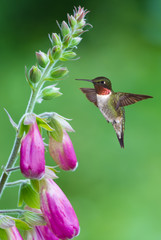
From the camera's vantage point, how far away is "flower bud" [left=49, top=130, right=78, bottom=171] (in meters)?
1.41

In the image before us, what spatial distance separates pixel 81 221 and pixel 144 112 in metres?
0.96

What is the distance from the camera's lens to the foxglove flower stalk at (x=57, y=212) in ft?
4.38

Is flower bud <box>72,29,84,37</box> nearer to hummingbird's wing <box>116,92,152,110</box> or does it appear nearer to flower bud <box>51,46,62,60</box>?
flower bud <box>51,46,62,60</box>

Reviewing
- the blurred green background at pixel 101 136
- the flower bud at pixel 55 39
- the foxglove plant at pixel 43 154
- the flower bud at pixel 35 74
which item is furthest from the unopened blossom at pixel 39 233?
the blurred green background at pixel 101 136

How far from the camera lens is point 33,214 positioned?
1.45m

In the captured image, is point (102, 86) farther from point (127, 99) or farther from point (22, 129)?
point (22, 129)

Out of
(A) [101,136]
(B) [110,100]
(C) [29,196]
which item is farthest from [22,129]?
(A) [101,136]

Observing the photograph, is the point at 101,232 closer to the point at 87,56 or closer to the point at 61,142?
the point at 87,56

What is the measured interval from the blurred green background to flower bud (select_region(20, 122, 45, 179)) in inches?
74.4

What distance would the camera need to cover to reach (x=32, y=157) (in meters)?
1.27

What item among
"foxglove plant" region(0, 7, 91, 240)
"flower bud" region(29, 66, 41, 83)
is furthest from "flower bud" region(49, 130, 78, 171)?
"flower bud" region(29, 66, 41, 83)

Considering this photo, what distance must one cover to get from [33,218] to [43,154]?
0.25m

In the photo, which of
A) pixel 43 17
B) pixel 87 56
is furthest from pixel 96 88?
pixel 43 17

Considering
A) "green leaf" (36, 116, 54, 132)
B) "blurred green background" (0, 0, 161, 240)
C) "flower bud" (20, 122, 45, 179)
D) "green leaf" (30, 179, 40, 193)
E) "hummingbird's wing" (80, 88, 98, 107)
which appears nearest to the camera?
"flower bud" (20, 122, 45, 179)
